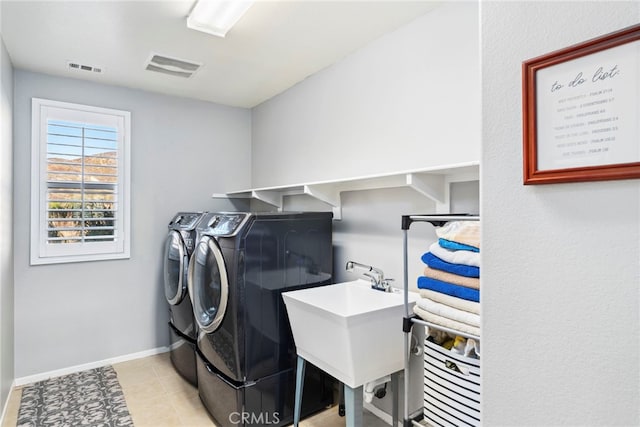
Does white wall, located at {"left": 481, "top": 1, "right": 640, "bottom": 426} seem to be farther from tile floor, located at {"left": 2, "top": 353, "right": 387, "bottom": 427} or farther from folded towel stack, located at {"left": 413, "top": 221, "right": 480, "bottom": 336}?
tile floor, located at {"left": 2, "top": 353, "right": 387, "bottom": 427}

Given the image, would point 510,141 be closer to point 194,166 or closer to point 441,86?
point 441,86

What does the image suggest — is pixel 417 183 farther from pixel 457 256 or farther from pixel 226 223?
pixel 226 223

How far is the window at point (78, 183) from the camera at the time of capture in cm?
280

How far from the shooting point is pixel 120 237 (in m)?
3.12

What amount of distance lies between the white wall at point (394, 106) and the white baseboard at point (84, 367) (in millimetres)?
2058

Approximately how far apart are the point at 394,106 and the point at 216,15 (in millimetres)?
1161

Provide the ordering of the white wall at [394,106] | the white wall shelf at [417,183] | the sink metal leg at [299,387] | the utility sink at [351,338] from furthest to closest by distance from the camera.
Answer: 1. the sink metal leg at [299,387]
2. the white wall at [394,106]
3. the white wall shelf at [417,183]
4. the utility sink at [351,338]

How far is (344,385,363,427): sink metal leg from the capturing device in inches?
65.9

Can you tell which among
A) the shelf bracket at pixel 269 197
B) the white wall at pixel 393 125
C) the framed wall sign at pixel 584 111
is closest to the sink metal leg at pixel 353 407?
the white wall at pixel 393 125

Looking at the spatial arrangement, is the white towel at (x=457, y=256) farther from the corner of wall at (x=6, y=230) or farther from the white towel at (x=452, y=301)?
the corner of wall at (x=6, y=230)

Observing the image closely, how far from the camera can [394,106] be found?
7.19ft

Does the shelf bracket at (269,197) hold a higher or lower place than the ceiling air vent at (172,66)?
lower

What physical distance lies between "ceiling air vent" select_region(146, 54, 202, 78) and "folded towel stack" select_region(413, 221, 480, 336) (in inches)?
90.5

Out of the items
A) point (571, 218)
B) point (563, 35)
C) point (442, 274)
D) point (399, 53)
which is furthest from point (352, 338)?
point (399, 53)
